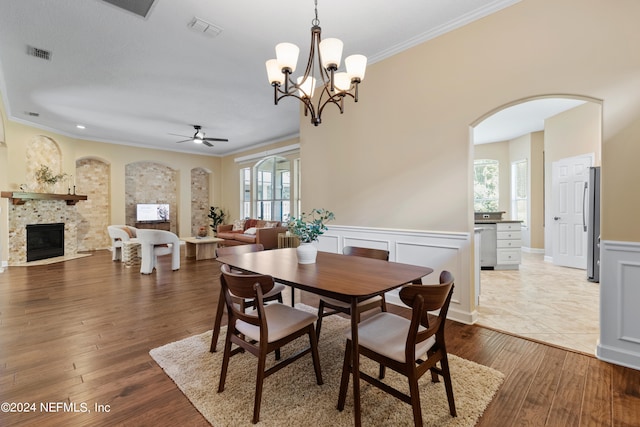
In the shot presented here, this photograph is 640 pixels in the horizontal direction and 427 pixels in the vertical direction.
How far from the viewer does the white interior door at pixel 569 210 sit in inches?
196

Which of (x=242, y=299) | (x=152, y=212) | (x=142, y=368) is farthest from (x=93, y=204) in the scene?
(x=242, y=299)

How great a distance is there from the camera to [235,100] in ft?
15.9

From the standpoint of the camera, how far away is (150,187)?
8.84 metres

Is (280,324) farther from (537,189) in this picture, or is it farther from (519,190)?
(519,190)

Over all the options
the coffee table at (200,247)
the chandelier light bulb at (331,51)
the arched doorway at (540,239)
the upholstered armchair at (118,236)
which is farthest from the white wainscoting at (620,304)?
the upholstered armchair at (118,236)

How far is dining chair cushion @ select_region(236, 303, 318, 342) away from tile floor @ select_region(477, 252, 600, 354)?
2004mm

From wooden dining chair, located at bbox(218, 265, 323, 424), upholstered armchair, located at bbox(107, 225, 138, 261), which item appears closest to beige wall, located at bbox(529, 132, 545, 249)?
wooden dining chair, located at bbox(218, 265, 323, 424)

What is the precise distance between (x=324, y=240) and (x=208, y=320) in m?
1.90

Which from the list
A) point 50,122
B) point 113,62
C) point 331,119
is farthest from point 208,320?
point 50,122

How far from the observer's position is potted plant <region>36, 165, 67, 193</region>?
630cm

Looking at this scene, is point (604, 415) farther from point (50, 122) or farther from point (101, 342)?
point (50, 122)

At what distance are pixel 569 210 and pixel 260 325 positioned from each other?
20.2 feet

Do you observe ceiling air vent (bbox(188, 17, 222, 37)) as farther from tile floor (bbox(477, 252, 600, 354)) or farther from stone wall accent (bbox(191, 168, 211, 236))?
stone wall accent (bbox(191, 168, 211, 236))

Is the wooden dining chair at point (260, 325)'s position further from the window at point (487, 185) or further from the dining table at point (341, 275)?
the window at point (487, 185)
